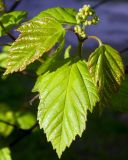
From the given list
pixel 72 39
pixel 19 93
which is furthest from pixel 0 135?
pixel 72 39

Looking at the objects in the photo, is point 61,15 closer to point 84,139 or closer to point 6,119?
point 6,119

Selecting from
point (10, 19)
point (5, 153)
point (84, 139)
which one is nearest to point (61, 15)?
point (10, 19)

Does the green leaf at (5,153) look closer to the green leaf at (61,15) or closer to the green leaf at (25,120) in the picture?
the green leaf at (25,120)

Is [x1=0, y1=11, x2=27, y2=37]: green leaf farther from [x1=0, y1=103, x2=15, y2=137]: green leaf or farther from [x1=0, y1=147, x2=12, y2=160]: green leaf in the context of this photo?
[x1=0, y1=103, x2=15, y2=137]: green leaf

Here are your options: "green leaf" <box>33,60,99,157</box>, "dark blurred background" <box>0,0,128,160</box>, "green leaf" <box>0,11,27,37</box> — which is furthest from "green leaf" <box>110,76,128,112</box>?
"dark blurred background" <box>0,0,128,160</box>

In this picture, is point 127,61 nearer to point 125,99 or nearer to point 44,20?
point 125,99

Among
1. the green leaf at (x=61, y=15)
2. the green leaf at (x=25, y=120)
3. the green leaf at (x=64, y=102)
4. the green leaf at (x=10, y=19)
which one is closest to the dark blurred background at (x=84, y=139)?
the green leaf at (x=25, y=120)
